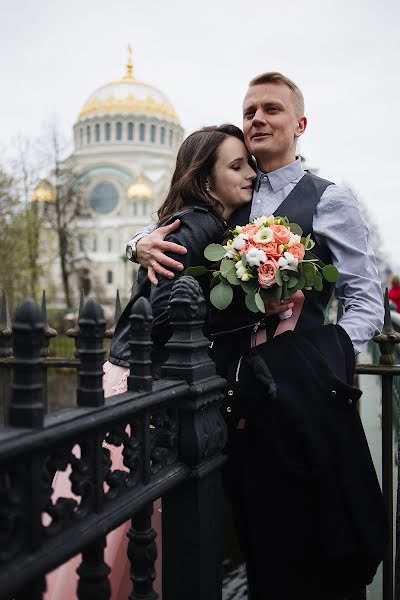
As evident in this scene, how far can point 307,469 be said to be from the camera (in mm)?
2127

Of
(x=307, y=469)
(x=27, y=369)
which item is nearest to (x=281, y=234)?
(x=307, y=469)

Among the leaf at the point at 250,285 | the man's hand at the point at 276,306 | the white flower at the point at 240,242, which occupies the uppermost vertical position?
the white flower at the point at 240,242

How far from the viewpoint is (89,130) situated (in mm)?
57594

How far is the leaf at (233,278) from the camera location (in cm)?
210

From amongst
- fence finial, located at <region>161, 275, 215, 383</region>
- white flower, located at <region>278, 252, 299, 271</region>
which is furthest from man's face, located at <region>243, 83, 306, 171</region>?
fence finial, located at <region>161, 275, 215, 383</region>

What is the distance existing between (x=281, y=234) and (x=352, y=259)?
0.54 meters

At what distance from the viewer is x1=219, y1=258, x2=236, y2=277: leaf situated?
2.14m

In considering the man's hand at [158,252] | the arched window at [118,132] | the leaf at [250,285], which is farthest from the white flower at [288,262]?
the arched window at [118,132]

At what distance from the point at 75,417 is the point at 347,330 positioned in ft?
4.59

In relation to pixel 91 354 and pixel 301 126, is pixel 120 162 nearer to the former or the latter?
pixel 301 126

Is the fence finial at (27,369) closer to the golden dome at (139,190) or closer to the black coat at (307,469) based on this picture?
the black coat at (307,469)

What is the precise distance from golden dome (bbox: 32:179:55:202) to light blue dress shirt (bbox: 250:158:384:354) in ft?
78.8

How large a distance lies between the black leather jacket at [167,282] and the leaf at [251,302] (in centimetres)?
37

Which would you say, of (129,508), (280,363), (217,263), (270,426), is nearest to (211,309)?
(217,263)
